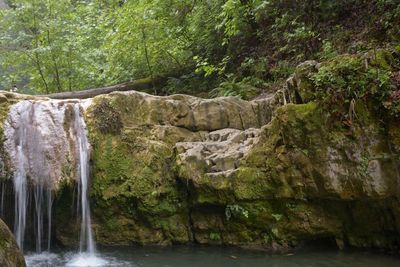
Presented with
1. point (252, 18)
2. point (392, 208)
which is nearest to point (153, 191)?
point (392, 208)

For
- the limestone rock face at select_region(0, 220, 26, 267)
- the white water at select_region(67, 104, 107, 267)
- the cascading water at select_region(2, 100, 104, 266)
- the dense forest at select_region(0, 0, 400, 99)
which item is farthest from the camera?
the dense forest at select_region(0, 0, 400, 99)

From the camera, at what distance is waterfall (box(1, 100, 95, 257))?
6871 mm

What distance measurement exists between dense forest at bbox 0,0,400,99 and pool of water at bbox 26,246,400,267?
13.4 feet

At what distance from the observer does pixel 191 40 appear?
12750mm

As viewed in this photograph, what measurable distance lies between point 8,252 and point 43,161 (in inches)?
103

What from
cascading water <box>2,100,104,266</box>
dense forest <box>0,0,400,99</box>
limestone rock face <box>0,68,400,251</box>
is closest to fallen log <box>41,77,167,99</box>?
dense forest <box>0,0,400,99</box>

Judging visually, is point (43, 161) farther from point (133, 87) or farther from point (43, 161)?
point (133, 87)

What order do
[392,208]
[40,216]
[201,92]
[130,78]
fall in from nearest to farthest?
[392,208] → [40,216] → [201,92] → [130,78]

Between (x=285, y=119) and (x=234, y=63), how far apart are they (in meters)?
6.27

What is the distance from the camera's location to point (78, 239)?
7.43 m

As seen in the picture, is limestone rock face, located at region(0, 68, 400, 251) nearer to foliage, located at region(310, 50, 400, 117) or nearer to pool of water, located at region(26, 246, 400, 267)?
foliage, located at region(310, 50, 400, 117)

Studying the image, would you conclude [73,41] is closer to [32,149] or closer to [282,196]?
[32,149]

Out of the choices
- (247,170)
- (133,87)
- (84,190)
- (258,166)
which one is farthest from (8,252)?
(133,87)

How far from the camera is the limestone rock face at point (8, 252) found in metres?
4.43
